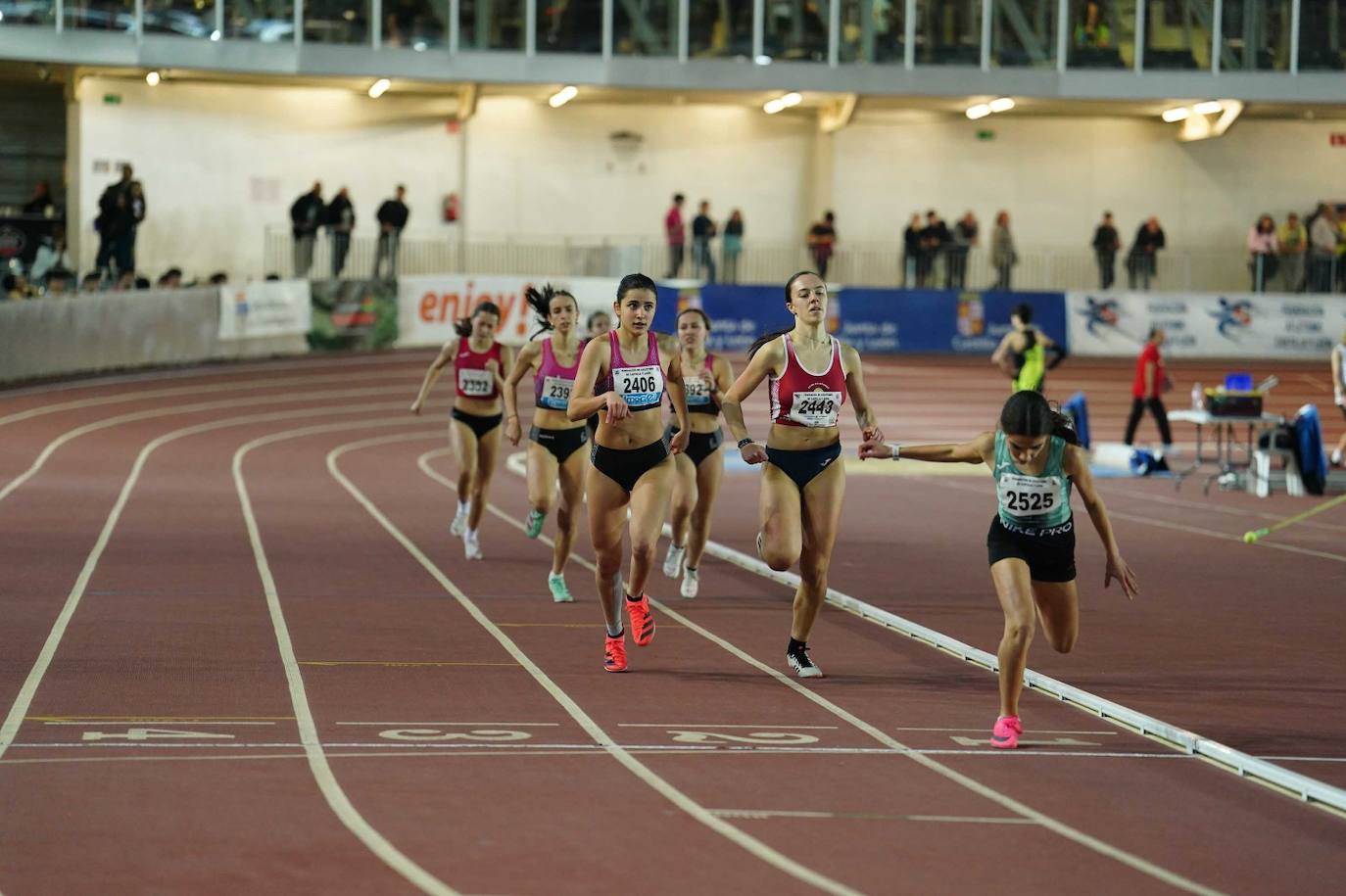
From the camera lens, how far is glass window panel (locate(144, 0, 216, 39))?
38.5 metres

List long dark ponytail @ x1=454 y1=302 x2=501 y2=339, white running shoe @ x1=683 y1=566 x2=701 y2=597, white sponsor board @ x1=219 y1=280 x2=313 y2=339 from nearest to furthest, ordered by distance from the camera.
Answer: white running shoe @ x1=683 y1=566 x2=701 y2=597
long dark ponytail @ x1=454 y1=302 x2=501 y2=339
white sponsor board @ x1=219 y1=280 x2=313 y2=339

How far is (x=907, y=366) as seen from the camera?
38.7m

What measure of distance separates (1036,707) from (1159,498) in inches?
575

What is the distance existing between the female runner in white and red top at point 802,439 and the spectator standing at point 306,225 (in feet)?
89.8

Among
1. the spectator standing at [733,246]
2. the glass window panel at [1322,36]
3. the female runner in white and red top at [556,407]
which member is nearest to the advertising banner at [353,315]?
the spectator standing at [733,246]

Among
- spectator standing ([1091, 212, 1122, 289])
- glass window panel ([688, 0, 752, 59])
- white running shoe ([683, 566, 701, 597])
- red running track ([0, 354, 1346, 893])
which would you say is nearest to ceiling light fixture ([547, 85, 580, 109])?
glass window panel ([688, 0, 752, 59])

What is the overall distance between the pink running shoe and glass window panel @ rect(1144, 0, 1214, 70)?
36088 millimetres

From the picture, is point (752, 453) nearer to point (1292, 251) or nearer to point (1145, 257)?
point (1145, 257)

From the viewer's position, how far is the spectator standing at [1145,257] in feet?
136

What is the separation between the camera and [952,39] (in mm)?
42156

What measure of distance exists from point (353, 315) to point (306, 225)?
193 cm

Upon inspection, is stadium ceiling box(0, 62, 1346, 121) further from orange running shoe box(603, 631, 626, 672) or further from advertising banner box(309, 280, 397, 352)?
orange running shoe box(603, 631, 626, 672)

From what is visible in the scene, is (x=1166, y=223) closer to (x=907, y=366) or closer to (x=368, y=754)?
(x=907, y=366)

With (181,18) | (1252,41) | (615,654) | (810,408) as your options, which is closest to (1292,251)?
(1252,41)
